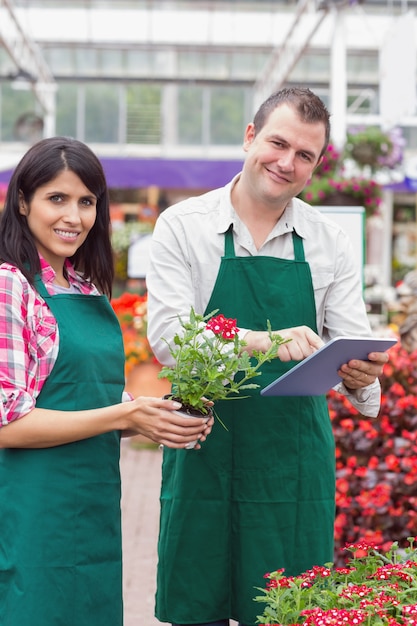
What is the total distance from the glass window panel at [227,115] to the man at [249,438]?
53.2ft

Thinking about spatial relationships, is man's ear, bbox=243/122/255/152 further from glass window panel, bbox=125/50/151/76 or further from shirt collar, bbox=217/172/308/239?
glass window panel, bbox=125/50/151/76

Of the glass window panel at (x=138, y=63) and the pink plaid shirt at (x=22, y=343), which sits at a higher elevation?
the glass window panel at (x=138, y=63)

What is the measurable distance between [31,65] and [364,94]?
5883mm

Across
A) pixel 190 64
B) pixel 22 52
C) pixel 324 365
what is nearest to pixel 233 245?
pixel 324 365

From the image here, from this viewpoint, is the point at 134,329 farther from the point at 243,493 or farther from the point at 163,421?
the point at 163,421

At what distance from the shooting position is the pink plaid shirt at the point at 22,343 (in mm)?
1827

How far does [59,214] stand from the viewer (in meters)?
2.01

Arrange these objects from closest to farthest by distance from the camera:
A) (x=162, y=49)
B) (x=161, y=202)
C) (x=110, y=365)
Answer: (x=110, y=365), (x=162, y=49), (x=161, y=202)

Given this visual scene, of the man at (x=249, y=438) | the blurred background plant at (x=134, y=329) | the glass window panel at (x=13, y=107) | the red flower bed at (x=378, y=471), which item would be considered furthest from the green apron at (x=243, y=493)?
the glass window panel at (x=13, y=107)

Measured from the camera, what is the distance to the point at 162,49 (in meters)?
16.0

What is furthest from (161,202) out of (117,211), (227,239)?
(227,239)

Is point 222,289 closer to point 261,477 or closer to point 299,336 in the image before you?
point 299,336

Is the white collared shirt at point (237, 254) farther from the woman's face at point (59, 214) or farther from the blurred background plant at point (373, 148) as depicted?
the blurred background plant at point (373, 148)

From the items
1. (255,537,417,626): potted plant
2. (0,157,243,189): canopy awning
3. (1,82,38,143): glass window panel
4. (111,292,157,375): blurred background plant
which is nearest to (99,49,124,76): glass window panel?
(1,82,38,143): glass window panel
